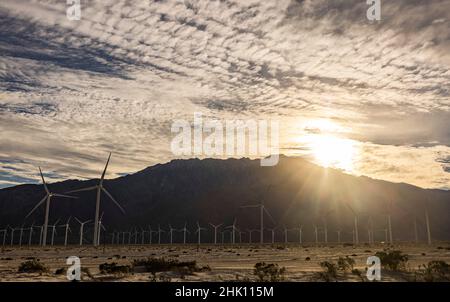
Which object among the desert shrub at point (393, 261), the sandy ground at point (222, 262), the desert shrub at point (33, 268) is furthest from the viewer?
the desert shrub at point (393, 261)

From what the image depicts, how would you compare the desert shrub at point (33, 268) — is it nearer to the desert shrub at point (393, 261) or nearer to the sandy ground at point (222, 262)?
the sandy ground at point (222, 262)

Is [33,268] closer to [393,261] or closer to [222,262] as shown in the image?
[222,262]

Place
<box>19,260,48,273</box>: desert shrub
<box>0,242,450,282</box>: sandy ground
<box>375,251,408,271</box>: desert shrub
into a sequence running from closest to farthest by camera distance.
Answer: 1. <box>0,242,450,282</box>: sandy ground
2. <box>19,260,48,273</box>: desert shrub
3. <box>375,251,408,271</box>: desert shrub

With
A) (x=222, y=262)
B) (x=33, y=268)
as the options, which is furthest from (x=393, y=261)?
(x=33, y=268)

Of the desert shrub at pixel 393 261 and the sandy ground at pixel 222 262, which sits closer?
the sandy ground at pixel 222 262

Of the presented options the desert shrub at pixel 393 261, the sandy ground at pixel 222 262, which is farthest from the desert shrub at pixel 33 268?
the desert shrub at pixel 393 261

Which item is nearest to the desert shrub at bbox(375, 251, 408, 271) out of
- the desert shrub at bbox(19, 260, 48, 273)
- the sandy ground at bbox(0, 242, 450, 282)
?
the sandy ground at bbox(0, 242, 450, 282)

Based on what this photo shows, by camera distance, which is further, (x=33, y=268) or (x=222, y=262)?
(x=222, y=262)

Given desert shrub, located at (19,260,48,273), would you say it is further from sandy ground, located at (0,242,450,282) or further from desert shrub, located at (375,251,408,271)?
desert shrub, located at (375,251,408,271)

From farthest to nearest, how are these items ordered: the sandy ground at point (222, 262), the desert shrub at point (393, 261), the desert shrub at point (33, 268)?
the desert shrub at point (393, 261) < the desert shrub at point (33, 268) < the sandy ground at point (222, 262)
